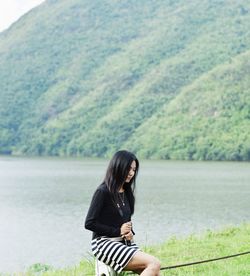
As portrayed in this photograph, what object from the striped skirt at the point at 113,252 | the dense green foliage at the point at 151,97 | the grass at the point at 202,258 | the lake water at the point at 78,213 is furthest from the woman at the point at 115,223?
the dense green foliage at the point at 151,97

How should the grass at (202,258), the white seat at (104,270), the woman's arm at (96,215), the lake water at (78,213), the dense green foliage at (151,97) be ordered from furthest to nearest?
1. the dense green foliage at (151,97)
2. the lake water at (78,213)
3. the grass at (202,258)
4. the white seat at (104,270)
5. the woman's arm at (96,215)

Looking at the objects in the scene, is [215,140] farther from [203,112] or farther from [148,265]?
[148,265]

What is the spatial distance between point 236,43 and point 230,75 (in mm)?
35650

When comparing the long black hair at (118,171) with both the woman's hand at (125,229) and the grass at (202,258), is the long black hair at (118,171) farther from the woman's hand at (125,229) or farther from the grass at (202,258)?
the grass at (202,258)

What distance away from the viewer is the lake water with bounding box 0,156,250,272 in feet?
64.8

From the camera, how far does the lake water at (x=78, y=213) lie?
19750 mm

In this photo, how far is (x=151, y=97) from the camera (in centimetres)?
14912

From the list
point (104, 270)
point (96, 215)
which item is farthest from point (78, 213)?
point (96, 215)

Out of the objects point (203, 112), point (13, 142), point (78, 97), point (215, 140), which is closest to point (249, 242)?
point (215, 140)

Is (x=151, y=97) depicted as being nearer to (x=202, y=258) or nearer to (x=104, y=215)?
(x=202, y=258)

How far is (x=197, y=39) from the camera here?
7141 inches

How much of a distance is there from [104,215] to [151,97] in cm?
14340

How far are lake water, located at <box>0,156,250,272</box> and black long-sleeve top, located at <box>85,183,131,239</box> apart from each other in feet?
26.6

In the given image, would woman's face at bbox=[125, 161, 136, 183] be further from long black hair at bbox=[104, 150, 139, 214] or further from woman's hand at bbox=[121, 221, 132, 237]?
woman's hand at bbox=[121, 221, 132, 237]
